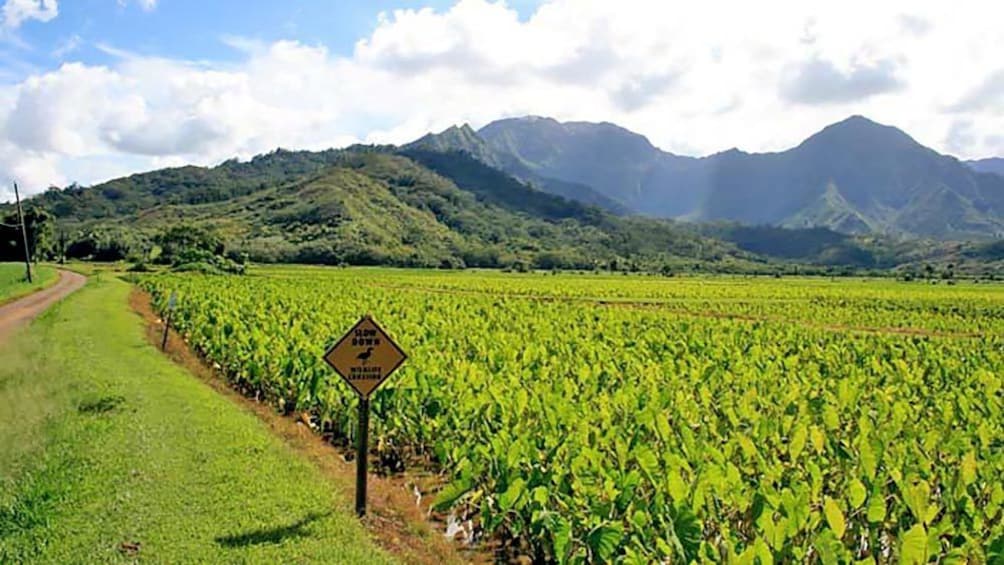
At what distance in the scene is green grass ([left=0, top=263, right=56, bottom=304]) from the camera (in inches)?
1361

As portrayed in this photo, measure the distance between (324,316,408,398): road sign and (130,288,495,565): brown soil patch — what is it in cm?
137

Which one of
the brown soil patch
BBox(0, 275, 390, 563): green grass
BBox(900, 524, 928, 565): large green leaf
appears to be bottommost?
the brown soil patch

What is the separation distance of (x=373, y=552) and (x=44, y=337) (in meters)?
16.9

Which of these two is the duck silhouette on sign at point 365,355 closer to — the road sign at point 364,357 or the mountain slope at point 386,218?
the road sign at point 364,357

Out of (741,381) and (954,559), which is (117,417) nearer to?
(741,381)

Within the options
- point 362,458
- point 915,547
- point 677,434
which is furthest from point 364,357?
point 915,547

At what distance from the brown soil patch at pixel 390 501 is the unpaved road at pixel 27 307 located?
14.1 metres

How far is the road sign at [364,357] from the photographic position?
6836 mm

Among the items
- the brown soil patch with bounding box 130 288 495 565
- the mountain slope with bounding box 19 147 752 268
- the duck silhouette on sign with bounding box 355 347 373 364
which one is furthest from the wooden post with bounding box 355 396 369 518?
the mountain slope with bounding box 19 147 752 268

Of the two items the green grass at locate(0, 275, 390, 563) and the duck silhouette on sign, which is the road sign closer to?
the duck silhouette on sign

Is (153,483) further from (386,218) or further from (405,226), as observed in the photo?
(386,218)

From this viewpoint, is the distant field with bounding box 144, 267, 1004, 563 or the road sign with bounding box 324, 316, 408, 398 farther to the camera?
the road sign with bounding box 324, 316, 408, 398

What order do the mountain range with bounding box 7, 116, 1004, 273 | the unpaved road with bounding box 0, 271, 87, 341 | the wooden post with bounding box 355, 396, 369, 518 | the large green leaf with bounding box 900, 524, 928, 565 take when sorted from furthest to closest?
1. the mountain range with bounding box 7, 116, 1004, 273
2. the unpaved road with bounding box 0, 271, 87, 341
3. the wooden post with bounding box 355, 396, 369, 518
4. the large green leaf with bounding box 900, 524, 928, 565

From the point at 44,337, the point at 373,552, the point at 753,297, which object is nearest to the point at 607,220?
the point at 753,297
